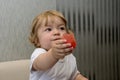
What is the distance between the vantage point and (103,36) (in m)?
1.77

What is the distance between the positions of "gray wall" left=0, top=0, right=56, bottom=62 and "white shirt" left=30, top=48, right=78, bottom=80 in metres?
0.50

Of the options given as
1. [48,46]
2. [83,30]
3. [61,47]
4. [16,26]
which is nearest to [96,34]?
[83,30]

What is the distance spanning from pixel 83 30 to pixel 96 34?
140 mm

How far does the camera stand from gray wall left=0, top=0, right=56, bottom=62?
1321 mm

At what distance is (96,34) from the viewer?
5.65 feet

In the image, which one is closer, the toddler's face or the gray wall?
the toddler's face

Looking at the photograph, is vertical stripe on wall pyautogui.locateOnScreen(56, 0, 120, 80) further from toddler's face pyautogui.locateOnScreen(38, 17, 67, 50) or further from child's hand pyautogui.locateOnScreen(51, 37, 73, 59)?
child's hand pyautogui.locateOnScreen(51, 37, 73, 59)

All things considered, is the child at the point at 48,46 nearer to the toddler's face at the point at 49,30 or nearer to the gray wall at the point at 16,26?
the toddler's face at the point at 49,30

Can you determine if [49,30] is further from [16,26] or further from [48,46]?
[16,26]

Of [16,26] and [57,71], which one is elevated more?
[16,26]

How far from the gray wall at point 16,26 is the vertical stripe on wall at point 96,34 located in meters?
0.22

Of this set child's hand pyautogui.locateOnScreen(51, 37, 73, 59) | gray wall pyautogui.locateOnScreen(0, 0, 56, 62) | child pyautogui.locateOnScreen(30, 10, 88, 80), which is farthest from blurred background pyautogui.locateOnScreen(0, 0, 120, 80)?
child's hand pyautogui.locateOnScreen(51, 37, 73, 59)

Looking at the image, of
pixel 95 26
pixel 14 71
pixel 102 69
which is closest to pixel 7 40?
pixel 14 71

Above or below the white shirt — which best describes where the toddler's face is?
above
